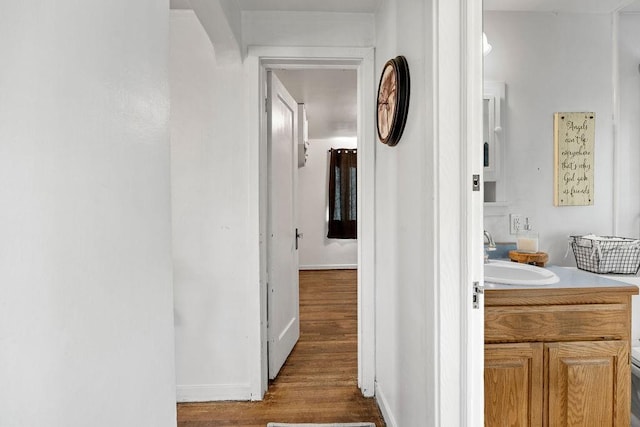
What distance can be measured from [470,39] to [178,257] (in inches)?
73.9

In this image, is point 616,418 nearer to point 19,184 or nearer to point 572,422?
point 572,422

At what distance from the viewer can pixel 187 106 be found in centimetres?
213

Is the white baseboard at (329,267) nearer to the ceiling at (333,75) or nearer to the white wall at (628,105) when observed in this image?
the ceiling at (333,75)

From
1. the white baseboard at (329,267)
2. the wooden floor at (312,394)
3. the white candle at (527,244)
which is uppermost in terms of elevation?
the white candle at (527,244)

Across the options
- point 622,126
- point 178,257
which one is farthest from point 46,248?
point 622,126

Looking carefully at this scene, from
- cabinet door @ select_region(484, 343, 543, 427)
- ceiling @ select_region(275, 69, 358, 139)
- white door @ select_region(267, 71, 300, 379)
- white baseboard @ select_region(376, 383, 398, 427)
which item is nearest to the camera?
cabinet door @ select_region(484, 343, 543, 427)

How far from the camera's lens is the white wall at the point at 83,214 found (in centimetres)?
46

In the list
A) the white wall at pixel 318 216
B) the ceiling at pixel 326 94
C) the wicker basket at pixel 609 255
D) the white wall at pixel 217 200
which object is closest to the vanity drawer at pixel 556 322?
the wicker basket at pixel 609 255

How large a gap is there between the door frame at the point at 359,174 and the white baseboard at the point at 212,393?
67 mm

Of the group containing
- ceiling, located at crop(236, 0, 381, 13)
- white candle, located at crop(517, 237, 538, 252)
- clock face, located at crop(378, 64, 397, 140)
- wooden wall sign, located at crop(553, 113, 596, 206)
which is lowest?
white candle, located at crop(517, 237, 538, 252)

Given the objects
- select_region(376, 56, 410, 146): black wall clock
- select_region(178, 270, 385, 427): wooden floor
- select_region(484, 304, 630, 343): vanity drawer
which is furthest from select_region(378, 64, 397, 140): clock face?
select_region(178, 270, 385, 427): wooden floor

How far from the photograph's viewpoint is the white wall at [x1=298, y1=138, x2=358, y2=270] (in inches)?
242

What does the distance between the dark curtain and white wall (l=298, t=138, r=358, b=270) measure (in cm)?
13

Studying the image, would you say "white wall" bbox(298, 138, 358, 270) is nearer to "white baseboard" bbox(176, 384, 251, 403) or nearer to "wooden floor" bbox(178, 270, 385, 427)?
"wooden floor" bbox(178, 270, 385, 427)
